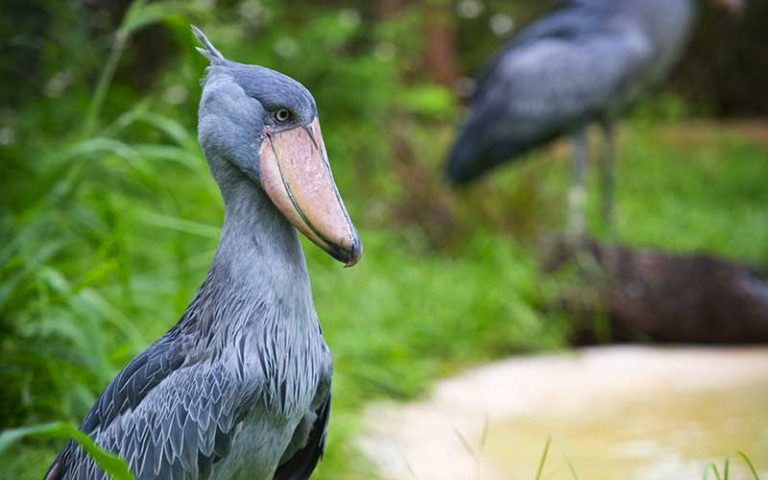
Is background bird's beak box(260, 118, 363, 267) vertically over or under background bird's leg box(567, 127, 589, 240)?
under

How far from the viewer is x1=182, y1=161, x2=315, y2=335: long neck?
2064mm

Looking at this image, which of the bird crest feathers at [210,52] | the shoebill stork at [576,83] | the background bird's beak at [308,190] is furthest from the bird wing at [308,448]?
the shoebill stork at [576,83]

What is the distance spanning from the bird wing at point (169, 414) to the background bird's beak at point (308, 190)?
0.30 meters

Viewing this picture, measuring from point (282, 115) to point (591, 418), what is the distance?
2477mm

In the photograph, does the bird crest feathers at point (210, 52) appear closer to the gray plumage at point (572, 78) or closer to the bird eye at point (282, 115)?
the bird eye at point (282, 115)

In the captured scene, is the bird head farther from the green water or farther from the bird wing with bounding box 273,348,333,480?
the green water

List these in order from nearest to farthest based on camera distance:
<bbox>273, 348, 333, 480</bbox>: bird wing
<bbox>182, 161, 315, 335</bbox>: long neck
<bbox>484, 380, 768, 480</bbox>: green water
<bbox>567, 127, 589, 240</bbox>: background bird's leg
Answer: <bbox>182, 161, 315, 335</bbox>: long neck, <bbox>273, 348, 333, 480</bbox>: bird wing, <bbox>484, 380, 768, 480</bbox>: green water, <bbox>567, 127, 589, 240</bbox>: background bird's leg

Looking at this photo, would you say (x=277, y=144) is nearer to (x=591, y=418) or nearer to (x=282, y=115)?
(x=282, y=115)

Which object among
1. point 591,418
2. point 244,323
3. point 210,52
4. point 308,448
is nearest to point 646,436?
point 591,418

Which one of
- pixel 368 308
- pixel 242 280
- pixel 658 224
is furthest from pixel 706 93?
pixel 242 280

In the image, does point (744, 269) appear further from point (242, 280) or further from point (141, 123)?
point (242, 280)

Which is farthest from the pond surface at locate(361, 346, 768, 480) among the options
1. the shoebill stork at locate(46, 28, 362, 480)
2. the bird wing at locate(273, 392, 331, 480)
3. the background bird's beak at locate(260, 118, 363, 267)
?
the background bird's beak at locate(260, 118, 363, 267)

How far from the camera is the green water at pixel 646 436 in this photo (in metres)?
3.50

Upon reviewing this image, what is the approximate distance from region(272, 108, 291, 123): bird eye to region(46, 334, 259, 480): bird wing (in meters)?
0.44
